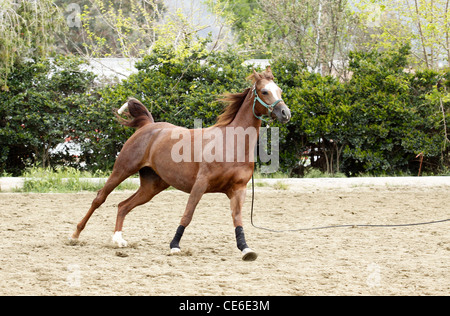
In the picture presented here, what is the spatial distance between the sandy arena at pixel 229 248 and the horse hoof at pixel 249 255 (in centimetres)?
9

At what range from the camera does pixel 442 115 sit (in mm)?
11688

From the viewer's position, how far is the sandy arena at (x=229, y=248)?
14.9 feet

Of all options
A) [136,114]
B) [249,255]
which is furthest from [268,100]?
[136,114]

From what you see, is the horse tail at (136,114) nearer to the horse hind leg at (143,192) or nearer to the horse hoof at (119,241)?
the horse hind leg at (143,192)

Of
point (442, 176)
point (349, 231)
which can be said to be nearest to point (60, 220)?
point (349, 231)

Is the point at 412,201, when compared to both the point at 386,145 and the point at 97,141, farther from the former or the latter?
the point at 97,141

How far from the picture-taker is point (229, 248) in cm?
623

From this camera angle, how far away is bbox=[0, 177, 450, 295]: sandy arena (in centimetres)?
454

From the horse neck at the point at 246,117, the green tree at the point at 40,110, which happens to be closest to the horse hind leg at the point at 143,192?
the horse neck at the point at 246,117

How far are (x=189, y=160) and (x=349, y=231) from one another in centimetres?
250

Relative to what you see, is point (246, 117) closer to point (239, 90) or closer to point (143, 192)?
point (143, 192)

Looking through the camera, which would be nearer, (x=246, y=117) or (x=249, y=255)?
(x=249, y=255)

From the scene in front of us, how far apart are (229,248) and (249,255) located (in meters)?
0.76

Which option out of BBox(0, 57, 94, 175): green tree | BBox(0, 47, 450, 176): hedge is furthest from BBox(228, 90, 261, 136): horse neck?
BBox(0, 57, 94, 175): green tree
